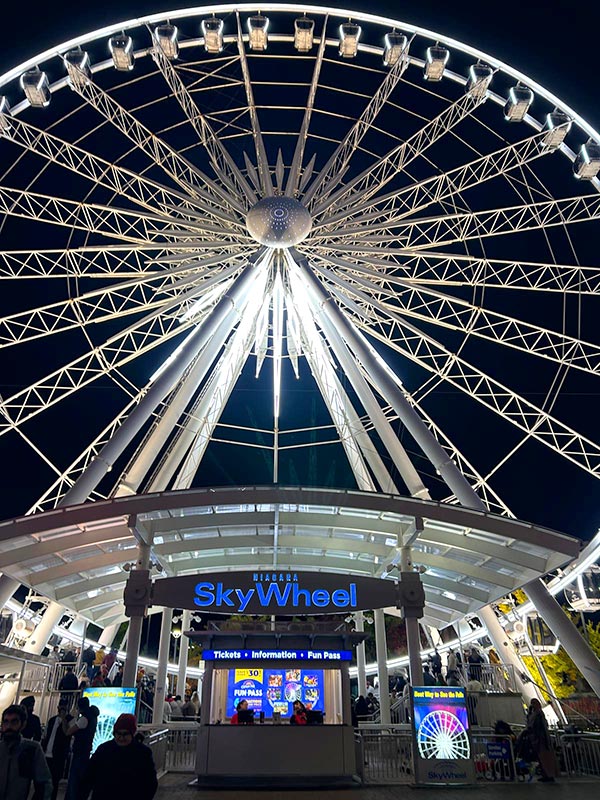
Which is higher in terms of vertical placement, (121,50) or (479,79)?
(121,50)

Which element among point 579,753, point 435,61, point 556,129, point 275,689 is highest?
point 435,61

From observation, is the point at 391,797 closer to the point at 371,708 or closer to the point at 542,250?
the point at 371,708

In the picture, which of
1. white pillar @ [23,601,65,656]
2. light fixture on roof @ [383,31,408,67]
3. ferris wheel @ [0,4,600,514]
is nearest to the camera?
white pillar @ [23,601,65,656]

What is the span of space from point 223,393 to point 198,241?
5940mm

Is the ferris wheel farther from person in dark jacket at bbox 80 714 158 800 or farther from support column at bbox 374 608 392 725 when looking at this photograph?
person in dark jacket at bbox 80 714 158 800

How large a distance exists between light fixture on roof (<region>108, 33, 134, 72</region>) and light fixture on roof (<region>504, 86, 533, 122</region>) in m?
14.2

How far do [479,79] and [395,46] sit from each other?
3373 mm

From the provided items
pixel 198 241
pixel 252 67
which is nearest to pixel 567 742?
pixel 198 241

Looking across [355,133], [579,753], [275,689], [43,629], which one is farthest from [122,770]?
[355,133]

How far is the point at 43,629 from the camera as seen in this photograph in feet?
73.2

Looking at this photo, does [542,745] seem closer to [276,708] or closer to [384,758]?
[384,758]

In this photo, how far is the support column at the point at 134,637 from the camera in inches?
574

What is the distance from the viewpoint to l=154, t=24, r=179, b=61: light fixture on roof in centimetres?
2317

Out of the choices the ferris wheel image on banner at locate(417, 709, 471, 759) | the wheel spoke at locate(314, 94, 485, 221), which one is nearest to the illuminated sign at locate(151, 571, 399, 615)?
the ferris wheel image on banner at locate(417, 709, 471, 759)
